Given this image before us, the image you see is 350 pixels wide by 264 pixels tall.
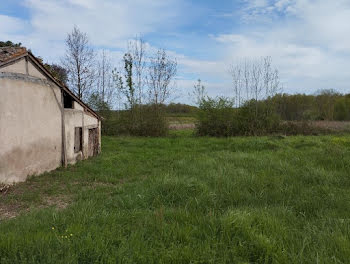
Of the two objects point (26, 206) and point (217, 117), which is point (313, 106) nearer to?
point (217, 117)

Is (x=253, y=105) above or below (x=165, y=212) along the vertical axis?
above

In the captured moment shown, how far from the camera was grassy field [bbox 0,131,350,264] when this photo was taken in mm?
3303

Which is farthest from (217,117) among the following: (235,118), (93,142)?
(93,142)

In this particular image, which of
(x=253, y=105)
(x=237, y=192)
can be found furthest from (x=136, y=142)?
Result: (x=237, y=192)

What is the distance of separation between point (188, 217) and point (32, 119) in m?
6.34

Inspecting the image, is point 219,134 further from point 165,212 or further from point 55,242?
point 55,242

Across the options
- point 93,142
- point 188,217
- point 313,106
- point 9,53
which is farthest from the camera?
point 313,106

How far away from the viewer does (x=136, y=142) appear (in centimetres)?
1731

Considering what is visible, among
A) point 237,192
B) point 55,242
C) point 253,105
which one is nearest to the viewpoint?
point 55,242

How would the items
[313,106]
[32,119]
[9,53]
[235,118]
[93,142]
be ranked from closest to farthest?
[9,53]
[32,119]
[93,142]
[235,118]
[313,106]

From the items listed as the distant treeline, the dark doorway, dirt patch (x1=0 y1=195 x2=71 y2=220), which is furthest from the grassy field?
the distant treeline

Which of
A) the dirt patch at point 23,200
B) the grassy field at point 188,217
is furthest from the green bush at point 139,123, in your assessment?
the dirt patch at point 23,200

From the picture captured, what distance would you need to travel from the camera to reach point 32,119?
823 cm

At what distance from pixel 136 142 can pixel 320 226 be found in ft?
45.9
